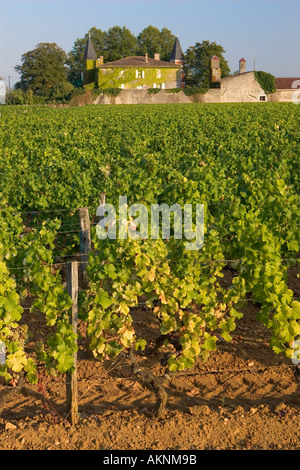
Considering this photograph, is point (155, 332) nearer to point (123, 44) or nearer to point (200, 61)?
point (200, 61)

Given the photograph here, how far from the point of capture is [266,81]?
235ft

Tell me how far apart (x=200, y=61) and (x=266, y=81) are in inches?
969

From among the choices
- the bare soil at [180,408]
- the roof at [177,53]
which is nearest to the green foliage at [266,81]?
the roof at [177,53]

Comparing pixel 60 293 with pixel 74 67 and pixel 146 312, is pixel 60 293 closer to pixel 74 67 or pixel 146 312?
pixel 146 312

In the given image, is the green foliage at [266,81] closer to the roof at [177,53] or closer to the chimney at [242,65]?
the chimney at [242,65]

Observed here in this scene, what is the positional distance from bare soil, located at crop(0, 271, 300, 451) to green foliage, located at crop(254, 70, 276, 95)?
6956 cm

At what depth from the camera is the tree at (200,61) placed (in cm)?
9156

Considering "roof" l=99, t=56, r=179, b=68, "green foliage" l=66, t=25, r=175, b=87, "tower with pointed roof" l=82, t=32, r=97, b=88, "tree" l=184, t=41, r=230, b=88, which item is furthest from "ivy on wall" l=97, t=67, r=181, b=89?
"green foliage" l=66, t=25, r=175, b=87

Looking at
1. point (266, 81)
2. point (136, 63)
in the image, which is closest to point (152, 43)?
point (136, 63)

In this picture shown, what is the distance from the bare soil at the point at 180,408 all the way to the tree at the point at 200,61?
88.7 metres

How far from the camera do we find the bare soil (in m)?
4.26

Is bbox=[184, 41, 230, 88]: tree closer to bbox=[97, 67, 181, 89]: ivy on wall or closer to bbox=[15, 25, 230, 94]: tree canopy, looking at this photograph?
bbox=[15, 25, 230, 94]: tree canopy

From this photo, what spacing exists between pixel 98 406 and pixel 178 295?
49.4 inches

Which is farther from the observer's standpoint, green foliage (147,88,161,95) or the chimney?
the chimney
